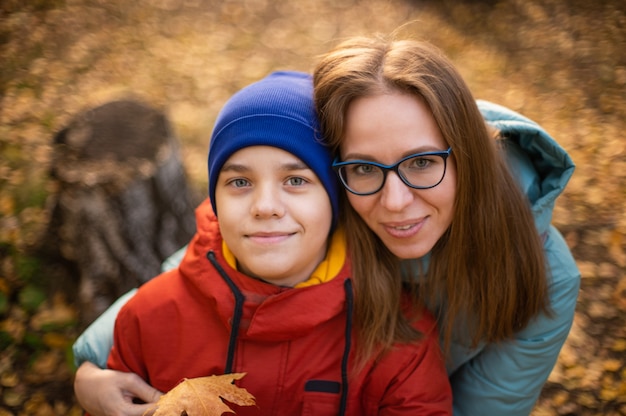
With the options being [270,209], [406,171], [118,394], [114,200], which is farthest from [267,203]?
[114,200]

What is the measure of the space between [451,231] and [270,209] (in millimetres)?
724

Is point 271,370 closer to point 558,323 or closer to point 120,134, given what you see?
point 558,323

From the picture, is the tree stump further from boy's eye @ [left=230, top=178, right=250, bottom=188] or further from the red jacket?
boy's eye @ [left=230, top=178, right=250, bottom=188]

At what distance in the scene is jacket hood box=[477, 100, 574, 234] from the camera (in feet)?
7.28

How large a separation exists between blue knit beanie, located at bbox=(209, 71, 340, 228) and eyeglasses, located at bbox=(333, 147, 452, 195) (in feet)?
0.28

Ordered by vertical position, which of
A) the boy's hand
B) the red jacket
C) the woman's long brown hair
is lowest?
the boy's hand

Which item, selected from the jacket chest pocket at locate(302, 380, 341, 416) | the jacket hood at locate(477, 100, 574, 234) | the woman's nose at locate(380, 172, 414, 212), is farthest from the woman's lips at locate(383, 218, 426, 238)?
the jacket chest pocket at locate(302, 380, 341, 416)

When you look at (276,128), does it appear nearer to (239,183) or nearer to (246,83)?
(239,183)

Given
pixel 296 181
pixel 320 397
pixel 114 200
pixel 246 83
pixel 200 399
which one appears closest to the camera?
pixel 200 399

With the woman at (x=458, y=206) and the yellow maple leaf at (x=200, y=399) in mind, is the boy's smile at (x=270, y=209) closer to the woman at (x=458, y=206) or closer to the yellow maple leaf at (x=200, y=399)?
the woman at (x=458, y=206)

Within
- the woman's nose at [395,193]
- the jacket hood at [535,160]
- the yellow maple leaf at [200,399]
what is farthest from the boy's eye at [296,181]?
the jacket hood at [535,160]

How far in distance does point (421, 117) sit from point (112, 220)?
1.88 m

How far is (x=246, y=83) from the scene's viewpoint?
5805 millimetres

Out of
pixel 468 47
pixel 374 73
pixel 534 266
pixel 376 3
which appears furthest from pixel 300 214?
pixel 376 3
